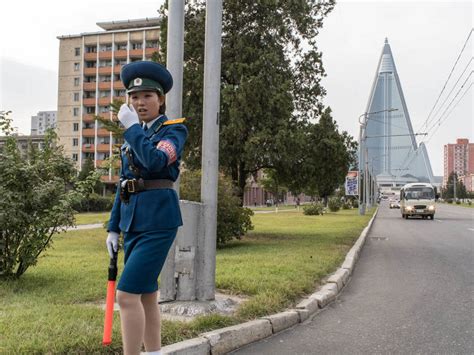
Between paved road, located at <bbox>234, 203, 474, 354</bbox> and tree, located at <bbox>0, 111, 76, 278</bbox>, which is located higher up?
tree, located at <bbox>0, 111, 76, 278</bbox>

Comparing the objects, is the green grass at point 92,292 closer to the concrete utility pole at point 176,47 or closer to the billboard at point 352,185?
the concrete utility pole at point 176,47

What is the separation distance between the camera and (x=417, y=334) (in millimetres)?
5004

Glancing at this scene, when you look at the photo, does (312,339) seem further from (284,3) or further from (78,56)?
(78,56)

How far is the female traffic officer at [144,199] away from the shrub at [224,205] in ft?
26.0

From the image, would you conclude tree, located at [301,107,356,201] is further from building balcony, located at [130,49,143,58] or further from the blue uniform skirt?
building balcony, located at [130,49,143,58]

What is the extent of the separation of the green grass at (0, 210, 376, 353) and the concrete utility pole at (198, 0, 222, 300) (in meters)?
0.70

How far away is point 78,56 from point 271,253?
82.4 meters

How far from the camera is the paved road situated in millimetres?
4602

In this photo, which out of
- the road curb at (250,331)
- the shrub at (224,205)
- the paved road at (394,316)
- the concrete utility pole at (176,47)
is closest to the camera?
the road curb at (250,331)

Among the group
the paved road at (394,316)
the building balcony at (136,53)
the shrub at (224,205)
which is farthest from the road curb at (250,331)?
the building balcony at (136,53)

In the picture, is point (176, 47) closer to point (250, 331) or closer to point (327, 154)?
point (250, 331)

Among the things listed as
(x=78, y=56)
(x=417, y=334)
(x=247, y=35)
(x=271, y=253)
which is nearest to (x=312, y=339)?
(x=417, y=334)

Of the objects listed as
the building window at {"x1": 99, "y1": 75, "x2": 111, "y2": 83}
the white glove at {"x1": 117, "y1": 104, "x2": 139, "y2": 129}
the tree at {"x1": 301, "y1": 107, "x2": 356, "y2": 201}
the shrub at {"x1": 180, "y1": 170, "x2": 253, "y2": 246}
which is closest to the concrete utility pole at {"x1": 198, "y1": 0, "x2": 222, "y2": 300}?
the white glove at {"x1": 117, "y1": 104, "x2": 139, "y2": 129}

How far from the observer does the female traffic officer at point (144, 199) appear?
2.86 metres
